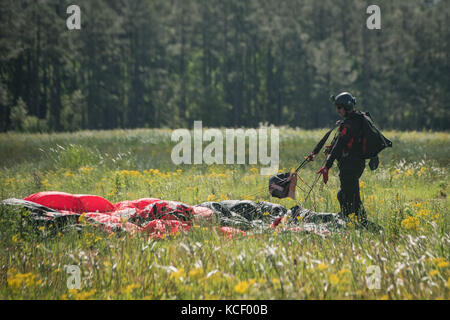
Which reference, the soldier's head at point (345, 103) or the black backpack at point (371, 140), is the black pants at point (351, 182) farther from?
the soldier's head at point (345, 103)

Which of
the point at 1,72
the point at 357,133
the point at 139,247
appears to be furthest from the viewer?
the point at 1,72

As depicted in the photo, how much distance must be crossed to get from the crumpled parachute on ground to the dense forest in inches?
1199

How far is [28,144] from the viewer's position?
15492 mm

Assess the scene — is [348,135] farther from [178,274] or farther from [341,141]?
[178,274]

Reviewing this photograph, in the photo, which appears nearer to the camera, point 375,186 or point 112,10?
point 375,186

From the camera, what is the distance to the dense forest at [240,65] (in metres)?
36.3

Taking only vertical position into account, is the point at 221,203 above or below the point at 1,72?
below

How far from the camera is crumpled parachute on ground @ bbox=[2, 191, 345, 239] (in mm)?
5086

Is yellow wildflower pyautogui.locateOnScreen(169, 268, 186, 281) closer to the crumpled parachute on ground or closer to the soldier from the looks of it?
the crumpled parachute on ground

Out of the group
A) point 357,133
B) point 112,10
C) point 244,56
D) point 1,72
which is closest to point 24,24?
point 1,72

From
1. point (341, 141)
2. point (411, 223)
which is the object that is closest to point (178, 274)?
point (411, 223)

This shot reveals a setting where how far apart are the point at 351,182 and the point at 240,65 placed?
37535 millimetres

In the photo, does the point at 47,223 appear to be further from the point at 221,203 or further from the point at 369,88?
the point at 369,88

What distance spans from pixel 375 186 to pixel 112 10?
33658mm
